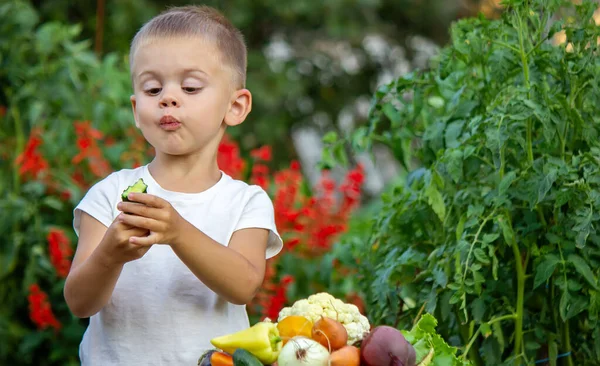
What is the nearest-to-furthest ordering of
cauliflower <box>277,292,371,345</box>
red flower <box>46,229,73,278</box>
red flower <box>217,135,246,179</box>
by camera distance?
cauliflower <box>277,292,371,345</box>, red flower <box>46,229,73,278</box>, red flower <box>217,135,246,179</box>

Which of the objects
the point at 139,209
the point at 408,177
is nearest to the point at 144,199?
the point at 139,209

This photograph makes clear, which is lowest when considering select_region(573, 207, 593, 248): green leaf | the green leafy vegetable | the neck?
the green leafy vegetable

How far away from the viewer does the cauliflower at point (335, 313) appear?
2270 mm

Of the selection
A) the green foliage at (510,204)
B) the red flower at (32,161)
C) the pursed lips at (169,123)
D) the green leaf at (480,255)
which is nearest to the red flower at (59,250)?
the red flower at (32,161)

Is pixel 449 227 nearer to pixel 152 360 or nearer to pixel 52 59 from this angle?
pixel 152 360

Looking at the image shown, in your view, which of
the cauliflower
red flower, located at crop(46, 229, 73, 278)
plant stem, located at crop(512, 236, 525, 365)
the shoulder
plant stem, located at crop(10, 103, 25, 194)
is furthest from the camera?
plant stem, located at crop(10, 103, 25, 194)

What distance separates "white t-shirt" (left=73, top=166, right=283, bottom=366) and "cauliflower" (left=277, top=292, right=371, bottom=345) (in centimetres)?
23

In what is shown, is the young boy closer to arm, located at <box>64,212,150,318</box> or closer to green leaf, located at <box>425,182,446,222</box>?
arm, located at <box>64,212,150,318</box>

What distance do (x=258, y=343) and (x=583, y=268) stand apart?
104cm

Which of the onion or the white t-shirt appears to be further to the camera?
the white t-shirt

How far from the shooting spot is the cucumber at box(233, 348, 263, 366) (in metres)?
2.03

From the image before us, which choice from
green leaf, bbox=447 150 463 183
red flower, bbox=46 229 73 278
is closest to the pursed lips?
green leaf, bbox=447 150 463 183

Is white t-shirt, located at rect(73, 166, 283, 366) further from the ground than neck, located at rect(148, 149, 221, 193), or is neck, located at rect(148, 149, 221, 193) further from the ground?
neck, located at rect(148, 149, 221, 193)

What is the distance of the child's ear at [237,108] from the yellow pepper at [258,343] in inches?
24.6
